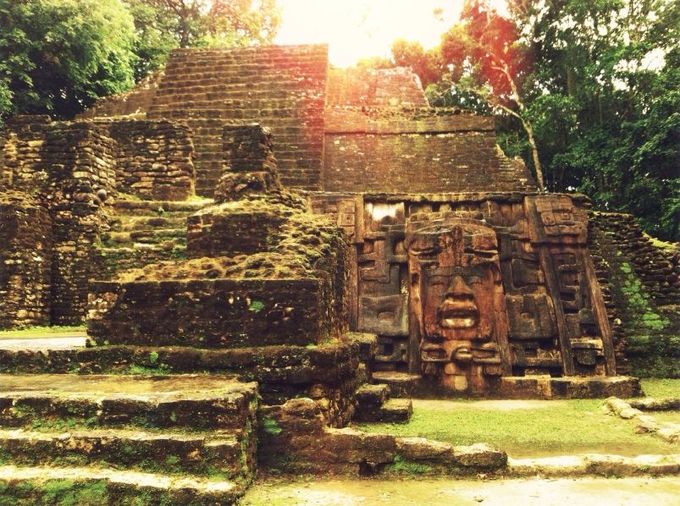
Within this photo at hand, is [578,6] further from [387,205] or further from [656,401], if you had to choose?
[656,401]

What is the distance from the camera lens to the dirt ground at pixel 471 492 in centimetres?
293

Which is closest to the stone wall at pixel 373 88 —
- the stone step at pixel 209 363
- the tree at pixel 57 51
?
the tree at pixel 57 51

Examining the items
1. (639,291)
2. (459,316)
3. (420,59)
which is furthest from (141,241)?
(420,59)

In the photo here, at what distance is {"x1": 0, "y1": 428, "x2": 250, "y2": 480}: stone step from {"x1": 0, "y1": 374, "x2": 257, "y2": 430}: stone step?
10cm

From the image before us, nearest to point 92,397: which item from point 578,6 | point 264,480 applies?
point 264,480

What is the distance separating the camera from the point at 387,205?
23.9 feet

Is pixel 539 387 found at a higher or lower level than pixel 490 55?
lower

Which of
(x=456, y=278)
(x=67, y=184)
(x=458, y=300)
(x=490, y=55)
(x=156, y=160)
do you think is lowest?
(x=458, y=300)

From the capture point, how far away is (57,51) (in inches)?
592

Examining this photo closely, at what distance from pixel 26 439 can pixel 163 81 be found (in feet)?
41.8

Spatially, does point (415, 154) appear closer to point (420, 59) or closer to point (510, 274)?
point (510, 274)

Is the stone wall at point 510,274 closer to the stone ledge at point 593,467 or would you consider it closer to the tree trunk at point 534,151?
the stone ledge at point 593,467

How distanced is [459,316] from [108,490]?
429 centimetres

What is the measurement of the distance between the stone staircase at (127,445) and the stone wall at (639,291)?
18.0ft
